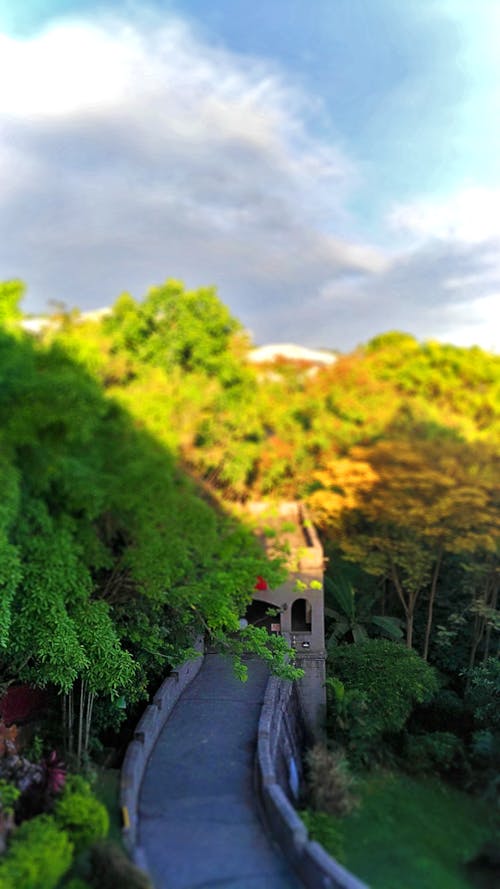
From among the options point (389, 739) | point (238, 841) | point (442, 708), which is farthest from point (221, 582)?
point (442, 708)

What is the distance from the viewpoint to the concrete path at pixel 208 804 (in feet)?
31.6

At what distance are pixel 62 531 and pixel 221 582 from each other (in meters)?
3.64

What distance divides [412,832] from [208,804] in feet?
12.8

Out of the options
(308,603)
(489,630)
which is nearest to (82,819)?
(308,603)

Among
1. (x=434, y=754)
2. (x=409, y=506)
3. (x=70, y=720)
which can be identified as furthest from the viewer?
(x=409, y=506)

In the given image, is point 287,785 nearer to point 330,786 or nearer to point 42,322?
point 330,786

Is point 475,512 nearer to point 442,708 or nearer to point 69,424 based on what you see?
point 442,708

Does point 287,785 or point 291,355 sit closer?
point 287,785

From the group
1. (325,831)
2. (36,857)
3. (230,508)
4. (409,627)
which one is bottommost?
(325,831)

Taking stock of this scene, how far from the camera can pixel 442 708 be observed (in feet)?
62.7

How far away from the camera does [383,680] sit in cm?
1734

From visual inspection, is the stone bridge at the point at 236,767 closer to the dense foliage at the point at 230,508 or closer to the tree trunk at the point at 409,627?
the dense foliage at the point at 230,508

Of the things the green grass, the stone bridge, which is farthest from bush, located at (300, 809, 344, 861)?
the stone bridge

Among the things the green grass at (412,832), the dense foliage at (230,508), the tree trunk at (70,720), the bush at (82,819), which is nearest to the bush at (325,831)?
the green grass at (412,832)
